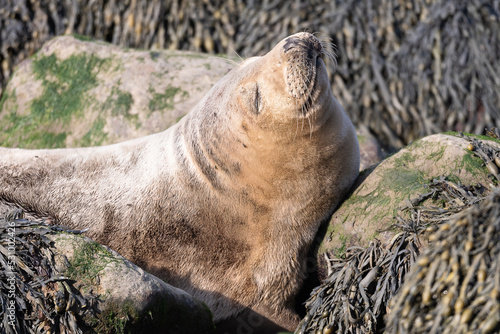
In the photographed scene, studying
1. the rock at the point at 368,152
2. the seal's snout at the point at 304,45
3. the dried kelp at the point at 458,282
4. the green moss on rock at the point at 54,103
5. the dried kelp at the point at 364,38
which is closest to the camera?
the dried kelp at the point at 458,282

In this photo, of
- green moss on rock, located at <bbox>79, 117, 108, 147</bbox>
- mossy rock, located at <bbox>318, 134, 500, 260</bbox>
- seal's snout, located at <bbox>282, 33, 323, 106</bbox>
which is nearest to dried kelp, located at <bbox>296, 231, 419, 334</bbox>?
mossy rock, located at <bbox>318, 134, 500, 260</bbox>

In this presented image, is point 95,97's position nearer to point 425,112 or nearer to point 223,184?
point 223,184

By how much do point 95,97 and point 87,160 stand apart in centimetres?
207

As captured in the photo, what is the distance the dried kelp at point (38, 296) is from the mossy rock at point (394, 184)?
5.11ft

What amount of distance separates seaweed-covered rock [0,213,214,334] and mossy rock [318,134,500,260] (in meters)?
1.09

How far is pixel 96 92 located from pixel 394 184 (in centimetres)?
369

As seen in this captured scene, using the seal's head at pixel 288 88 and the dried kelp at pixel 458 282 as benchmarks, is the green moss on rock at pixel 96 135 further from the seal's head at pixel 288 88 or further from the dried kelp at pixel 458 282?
the dried kelp at pixel 458 282

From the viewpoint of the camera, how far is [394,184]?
Result: 11.6ft

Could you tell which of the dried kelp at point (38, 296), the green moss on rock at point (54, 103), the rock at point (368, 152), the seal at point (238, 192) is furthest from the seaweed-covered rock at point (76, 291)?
the green moss on rock at point (54, 103)

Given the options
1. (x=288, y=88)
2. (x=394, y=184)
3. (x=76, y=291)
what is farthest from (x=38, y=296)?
(x=394, y=184)

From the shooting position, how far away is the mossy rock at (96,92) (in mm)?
5629

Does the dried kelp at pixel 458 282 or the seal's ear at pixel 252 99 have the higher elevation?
the seal's ear at pixel 252 99

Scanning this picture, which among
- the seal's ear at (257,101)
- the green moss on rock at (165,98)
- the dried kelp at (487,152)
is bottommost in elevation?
the green moss on rock at (165,98)

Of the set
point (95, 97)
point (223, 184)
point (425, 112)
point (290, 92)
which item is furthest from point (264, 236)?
point (425, 112)
